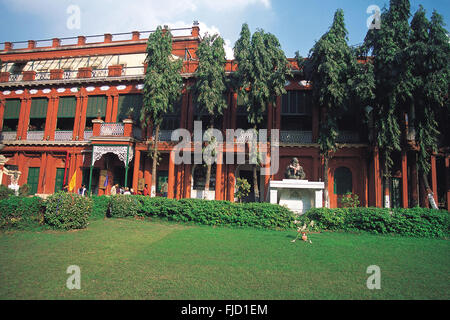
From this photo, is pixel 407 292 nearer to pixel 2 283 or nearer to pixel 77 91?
pixel 2 283

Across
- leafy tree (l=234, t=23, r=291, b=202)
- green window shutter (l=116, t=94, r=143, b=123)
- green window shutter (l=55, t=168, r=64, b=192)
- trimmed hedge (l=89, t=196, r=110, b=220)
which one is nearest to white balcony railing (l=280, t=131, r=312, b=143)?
leafy tree (l=234, t=23, r=291, b=202)

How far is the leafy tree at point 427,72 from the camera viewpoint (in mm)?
12734

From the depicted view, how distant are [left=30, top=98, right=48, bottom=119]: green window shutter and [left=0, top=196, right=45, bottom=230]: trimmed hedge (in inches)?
569

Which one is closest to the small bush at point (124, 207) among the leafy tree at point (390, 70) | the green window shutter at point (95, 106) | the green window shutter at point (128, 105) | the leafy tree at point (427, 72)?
the green window shutter at point (128, 105)

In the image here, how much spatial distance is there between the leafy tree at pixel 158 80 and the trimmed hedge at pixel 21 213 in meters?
7.09

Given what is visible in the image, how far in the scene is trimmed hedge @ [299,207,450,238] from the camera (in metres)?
9.94

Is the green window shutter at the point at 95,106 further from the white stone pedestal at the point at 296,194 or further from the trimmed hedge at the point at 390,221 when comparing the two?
the trimmed hedge at the point at 390,221

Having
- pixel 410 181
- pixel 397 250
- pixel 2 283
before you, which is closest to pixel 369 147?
pixel 410 181

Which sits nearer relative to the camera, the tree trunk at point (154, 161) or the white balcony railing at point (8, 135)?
the tree trunk at point (154, 161)

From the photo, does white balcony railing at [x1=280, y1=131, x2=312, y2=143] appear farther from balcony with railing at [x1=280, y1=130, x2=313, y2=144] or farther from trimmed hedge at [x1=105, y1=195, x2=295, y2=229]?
trimmed hedge at [x1=105, y1=195, x2=295, y2=229]

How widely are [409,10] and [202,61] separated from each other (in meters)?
10.8

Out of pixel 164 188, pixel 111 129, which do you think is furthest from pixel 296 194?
pixel 111 129

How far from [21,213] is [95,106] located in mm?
12950

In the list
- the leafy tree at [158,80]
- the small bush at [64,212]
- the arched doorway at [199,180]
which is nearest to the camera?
the small bush at [64,212]
